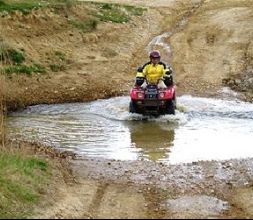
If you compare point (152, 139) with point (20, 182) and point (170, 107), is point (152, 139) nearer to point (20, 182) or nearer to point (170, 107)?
point (170, 107)

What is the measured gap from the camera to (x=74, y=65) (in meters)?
22.2

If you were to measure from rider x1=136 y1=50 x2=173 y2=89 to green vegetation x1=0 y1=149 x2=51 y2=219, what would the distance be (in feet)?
20.4

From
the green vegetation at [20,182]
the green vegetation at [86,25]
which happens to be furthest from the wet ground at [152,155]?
the green vegetation at [86,25]

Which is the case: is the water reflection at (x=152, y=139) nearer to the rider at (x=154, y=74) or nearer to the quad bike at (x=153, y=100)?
the quad bike at (x=153, y=100)

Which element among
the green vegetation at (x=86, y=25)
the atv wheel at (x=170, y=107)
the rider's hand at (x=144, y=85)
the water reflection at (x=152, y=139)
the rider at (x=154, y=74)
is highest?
the green vegetation at (x=86, y=25)

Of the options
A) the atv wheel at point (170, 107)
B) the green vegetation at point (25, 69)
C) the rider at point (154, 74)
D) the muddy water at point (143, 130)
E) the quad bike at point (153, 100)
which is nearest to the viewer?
the muddy water at point (143, 130)

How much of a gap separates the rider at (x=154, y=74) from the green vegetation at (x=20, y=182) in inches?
245

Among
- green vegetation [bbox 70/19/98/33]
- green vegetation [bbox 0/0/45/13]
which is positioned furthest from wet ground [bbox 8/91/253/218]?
green vegetation [bbox 0/0/45/13]

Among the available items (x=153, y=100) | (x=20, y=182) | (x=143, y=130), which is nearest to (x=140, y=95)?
(x=153, y=100)

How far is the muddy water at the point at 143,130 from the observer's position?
45.3 feet

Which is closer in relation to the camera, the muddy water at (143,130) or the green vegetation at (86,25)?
the muddy water at (143,130)

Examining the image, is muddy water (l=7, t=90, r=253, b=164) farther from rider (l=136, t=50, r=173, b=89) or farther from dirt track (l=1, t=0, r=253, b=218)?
dirt track (l=1, t=0, r=253, b=218)

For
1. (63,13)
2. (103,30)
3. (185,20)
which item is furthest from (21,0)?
(185,20)

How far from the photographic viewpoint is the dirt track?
9.66m
